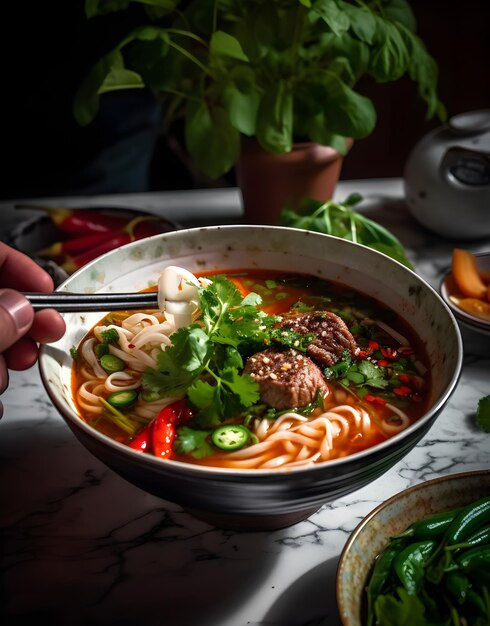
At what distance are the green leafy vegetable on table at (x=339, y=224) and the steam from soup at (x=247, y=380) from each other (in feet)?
2.10

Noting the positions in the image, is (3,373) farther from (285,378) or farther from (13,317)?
(285,378)

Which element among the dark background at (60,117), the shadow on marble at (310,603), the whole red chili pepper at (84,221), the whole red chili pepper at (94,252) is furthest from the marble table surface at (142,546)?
the dark background at (60,117)

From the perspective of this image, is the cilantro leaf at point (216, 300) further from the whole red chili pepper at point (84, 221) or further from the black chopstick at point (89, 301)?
the whole red chili pepper at point (84, 221)

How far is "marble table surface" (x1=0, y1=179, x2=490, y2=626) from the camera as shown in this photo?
156 centimetres

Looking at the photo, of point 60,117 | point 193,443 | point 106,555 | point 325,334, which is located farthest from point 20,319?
point 60,117

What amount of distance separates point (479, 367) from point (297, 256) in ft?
2.43

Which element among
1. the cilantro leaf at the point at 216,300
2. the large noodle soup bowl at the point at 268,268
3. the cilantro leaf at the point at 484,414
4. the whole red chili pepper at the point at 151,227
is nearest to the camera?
the large noodle soup bowl at the point at 268,268

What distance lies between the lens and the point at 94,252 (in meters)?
2.66

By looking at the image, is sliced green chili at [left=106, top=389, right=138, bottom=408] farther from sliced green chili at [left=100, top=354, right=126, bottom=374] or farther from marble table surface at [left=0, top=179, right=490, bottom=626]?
marble table surface at [left=0, top=179, right=490, bottom=626]

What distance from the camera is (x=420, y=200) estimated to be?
298 centimetres

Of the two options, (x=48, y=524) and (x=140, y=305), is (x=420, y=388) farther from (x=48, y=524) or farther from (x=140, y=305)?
(x=48, y=524)

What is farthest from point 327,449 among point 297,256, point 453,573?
point 297,256

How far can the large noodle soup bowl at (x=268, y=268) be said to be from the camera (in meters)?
1.31

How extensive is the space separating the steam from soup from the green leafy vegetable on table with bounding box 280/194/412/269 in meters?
0.64
